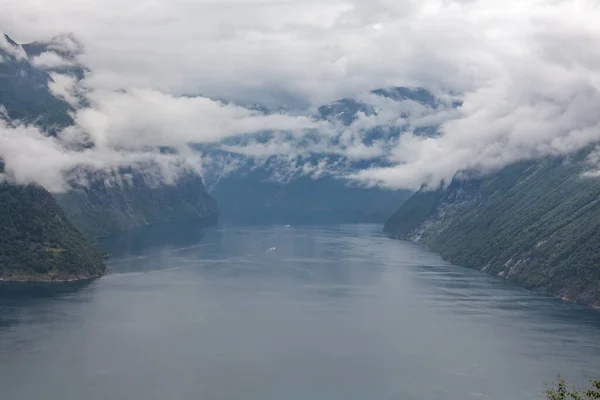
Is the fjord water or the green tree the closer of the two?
the green tree

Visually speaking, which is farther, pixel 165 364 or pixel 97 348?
pixel 97 348

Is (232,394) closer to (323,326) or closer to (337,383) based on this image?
(337,383)

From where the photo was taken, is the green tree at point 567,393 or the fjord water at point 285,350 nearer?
the green tree at point 567,393

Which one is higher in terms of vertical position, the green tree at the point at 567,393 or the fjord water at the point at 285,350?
the green tree at the point at 567,393

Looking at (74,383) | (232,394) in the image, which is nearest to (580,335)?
(232,394)

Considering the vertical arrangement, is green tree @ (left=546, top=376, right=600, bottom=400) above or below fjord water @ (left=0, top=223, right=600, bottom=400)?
above

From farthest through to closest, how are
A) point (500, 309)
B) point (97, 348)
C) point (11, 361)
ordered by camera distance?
point (500, 309) → point (97, 348) → point (11, 361)

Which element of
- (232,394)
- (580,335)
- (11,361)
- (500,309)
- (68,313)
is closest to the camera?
(232,394)

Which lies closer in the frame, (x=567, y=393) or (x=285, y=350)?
(x=567, y=393)

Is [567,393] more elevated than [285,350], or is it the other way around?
[567,393]
